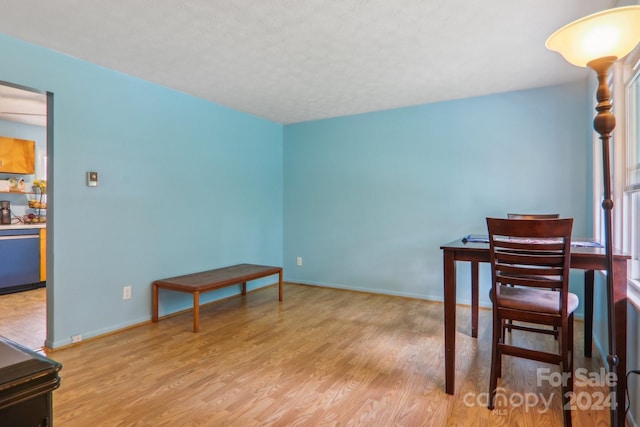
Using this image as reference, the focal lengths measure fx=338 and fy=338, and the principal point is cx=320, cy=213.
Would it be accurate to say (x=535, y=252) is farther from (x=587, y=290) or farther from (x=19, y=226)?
(x=19, y=226)

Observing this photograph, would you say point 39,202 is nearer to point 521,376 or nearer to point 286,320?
point 286,320

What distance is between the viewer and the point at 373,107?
159 inches

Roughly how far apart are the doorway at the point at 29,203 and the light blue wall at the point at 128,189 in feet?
0.36

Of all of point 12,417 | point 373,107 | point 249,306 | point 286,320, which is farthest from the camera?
point 373,107

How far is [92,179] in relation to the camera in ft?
8.97

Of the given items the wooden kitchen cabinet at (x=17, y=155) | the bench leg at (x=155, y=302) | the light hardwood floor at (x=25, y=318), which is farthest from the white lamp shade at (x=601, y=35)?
the wooden kitchen cabinet at (x=17, y=155)

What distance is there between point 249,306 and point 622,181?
3.33m

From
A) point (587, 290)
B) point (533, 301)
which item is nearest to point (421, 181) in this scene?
point (587, 290)

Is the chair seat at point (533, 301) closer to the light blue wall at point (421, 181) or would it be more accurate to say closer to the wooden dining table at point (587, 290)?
the wooden dining table at point (587, 290)

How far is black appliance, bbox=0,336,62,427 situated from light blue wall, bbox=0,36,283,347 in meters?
2.46

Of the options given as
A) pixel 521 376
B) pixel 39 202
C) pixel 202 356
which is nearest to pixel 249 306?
pixel 202 356

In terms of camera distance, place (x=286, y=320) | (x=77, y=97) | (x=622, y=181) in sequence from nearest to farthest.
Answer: (x=622, y=181) → (x=77, y=97) → (x=286, y=320)

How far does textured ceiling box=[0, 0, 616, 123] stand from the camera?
2008 millimetres

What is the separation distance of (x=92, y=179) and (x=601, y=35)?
3246mm
